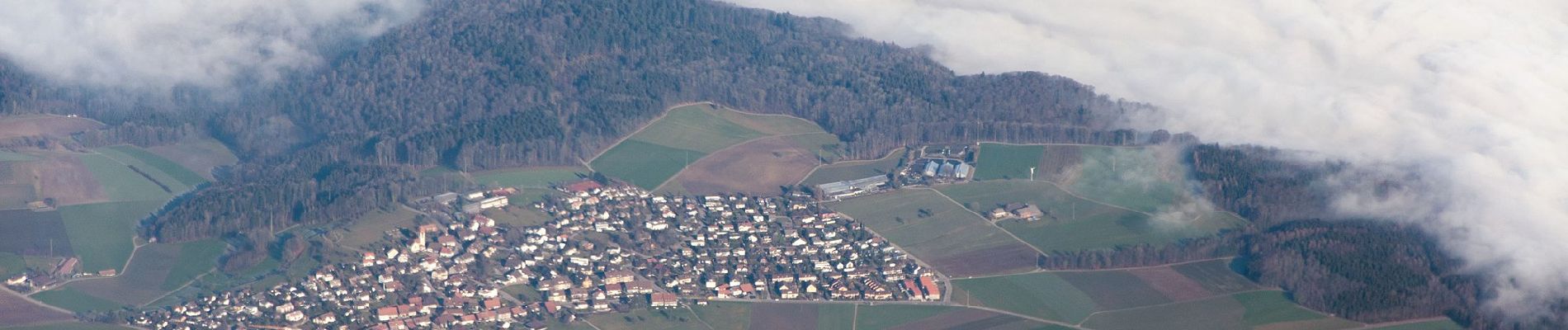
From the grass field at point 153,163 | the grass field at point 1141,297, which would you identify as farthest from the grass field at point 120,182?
the grass field at point 1141,297

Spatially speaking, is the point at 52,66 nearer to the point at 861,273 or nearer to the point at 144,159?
the point at 144,159

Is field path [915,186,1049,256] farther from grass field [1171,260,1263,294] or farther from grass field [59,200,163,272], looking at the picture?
grass field [59,200,163,272]

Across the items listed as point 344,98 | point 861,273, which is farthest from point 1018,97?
point 344,98

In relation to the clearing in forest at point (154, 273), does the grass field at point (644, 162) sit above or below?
above

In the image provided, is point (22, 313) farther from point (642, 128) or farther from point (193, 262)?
point (642, 128)

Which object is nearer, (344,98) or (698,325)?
(698,325)

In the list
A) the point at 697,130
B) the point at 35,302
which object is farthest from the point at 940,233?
the point at 35,302

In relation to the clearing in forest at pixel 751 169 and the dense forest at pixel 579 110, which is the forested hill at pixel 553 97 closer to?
the dense forest at pixel 579 110
